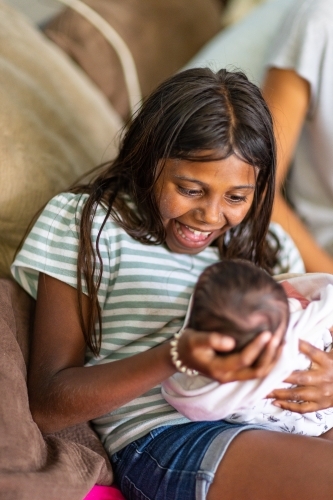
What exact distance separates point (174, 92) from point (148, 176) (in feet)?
0.44

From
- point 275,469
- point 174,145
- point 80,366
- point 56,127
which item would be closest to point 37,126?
point 56,127

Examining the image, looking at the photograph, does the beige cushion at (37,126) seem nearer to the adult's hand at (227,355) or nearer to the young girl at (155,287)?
the young girl at (155,287)

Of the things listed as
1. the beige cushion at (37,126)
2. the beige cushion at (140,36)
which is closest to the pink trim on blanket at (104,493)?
the beige cushion at (37,126)

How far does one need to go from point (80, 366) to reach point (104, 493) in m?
0.20

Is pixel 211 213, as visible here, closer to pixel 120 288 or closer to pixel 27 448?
pixel 120 288

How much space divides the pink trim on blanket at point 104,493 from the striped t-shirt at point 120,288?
64mm

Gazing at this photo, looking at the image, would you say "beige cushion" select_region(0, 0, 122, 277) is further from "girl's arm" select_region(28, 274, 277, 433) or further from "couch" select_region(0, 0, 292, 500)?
"girl's arm" select_region(28, 274, 277, 433)

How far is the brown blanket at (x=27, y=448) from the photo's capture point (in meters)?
0.82

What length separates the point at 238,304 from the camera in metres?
0.78

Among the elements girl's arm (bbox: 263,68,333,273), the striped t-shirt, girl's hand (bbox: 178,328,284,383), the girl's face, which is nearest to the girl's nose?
the girl's face

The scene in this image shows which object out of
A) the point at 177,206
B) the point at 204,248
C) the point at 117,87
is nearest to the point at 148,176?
the point at 177,206

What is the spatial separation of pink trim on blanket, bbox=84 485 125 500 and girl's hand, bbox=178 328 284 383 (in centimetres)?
32

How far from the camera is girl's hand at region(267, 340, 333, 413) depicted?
0.97m

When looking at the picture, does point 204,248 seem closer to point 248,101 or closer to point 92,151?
point 248,101
